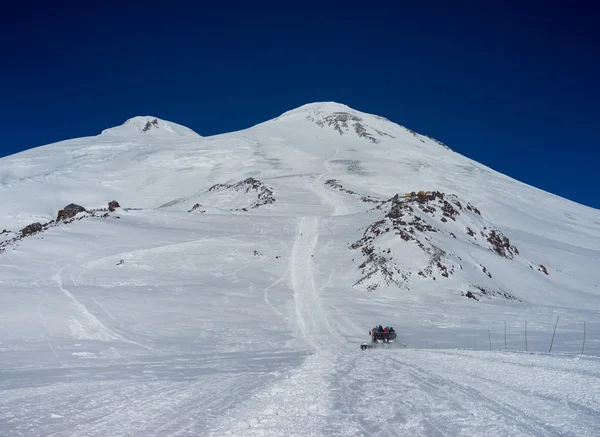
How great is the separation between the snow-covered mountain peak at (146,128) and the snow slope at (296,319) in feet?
348

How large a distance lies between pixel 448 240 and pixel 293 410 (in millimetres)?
27876

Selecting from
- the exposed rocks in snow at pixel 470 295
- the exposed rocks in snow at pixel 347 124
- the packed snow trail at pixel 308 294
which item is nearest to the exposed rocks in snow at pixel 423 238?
the exposed rocks in snow at pixel 470 295

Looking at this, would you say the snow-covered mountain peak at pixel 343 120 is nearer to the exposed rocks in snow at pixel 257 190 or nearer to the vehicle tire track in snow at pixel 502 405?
the exposed rocks in snow at pixel 257 190

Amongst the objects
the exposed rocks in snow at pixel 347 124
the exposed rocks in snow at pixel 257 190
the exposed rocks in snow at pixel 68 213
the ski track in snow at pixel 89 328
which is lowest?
the ski track in snow at pixel 89 328

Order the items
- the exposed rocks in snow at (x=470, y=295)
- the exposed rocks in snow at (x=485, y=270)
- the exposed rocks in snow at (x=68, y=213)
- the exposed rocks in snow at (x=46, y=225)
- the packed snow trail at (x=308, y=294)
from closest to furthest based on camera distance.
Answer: the packed snow trail at (x=308, y=294), the exposed rocks in snow at (x=470, y=295), the exposed rocks in snow at (x=485, y=270), the exposed rocks in snow at (x=46, y=225), the exposed rocks in snow at (x=68, y=213)

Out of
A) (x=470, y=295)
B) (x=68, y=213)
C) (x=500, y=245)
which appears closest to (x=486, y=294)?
(x=470, y=295)

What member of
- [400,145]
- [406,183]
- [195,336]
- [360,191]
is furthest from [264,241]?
[400,145]

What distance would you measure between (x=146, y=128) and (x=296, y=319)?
175 metres

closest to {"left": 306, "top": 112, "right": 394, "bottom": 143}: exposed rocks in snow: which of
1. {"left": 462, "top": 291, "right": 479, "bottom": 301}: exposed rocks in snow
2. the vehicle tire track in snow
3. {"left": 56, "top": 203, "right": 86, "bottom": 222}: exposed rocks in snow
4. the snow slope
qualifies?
the snow slope

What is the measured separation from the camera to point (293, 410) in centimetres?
764

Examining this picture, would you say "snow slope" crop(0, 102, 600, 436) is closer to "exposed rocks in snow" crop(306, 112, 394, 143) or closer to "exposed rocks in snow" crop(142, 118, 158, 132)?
"exposed rocks in snow" crop(306, 112, 394, 143)

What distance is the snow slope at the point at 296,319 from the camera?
7.56m

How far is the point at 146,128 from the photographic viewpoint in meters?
180

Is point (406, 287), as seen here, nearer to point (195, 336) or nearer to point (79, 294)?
point (195, 336)
